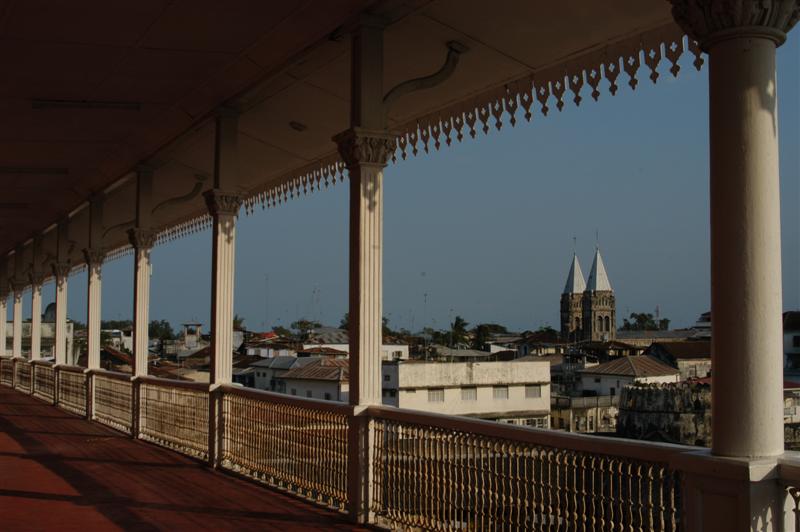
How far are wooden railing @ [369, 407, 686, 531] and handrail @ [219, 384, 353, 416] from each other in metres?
0.42

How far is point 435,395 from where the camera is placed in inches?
1314

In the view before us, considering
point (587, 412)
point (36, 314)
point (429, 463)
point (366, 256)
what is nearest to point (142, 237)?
point (366, 256)

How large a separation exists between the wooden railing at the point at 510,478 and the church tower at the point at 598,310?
3033 inches

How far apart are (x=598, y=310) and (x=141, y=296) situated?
73.9m

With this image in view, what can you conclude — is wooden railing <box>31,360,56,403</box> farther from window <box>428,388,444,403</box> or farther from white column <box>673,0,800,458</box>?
window <box>428,388,444,403</box>

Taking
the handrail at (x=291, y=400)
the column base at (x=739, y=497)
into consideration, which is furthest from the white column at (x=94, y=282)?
the column base at (x=739, y=497)

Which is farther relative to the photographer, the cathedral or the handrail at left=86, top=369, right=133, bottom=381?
the cathedral

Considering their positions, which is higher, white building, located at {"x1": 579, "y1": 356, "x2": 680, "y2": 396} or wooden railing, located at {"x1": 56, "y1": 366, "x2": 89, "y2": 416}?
wooden railing, located at {"x1": 56, "y1": 366, "x2": 89, "y2": 416}

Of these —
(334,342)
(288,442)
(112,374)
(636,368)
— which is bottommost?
(636,368)

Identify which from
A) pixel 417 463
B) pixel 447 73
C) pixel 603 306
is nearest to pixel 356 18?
pixel 447 73

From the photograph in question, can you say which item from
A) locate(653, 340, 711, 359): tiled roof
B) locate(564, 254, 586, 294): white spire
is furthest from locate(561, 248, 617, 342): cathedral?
locate(653, 340, 711, 359): tiled roof

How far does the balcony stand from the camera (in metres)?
3.78

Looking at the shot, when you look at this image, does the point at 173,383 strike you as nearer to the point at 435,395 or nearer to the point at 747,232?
the point at 747,232

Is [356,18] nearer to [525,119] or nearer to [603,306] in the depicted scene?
[525,119]
